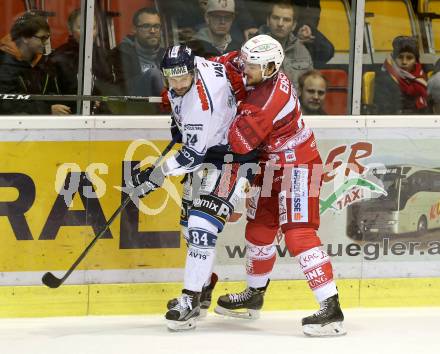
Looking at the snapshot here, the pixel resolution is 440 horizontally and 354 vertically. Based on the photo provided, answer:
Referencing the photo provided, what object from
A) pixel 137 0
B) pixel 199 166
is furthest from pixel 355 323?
pixel 137 0

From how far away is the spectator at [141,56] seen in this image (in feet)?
19.3

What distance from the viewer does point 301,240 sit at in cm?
544

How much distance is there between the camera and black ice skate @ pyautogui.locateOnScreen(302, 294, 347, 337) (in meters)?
5.44

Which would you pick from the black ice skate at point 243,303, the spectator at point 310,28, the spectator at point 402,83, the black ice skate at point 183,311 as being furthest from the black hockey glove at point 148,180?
the spectator at point 402,83

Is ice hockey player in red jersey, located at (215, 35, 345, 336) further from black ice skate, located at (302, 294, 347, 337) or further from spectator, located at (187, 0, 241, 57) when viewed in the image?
spectator, located at (187, 0, 241, 57)

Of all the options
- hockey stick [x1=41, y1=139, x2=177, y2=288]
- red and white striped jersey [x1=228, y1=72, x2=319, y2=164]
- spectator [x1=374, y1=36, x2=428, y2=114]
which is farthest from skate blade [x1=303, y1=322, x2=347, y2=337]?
spectator [x1=374, y1=36, x2=428, y2=114]

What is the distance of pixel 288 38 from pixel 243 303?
1.38m

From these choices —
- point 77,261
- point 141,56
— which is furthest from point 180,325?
point 141,56

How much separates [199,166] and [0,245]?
108 cm

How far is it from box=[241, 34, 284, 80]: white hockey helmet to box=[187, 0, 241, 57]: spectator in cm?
55

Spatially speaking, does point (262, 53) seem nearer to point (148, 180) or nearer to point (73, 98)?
point (148, 180)

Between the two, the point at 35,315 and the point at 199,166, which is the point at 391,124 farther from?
the point at 35,315

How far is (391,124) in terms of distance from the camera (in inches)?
241

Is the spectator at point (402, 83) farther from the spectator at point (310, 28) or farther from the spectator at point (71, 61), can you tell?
the spectator at point (71, 61)
